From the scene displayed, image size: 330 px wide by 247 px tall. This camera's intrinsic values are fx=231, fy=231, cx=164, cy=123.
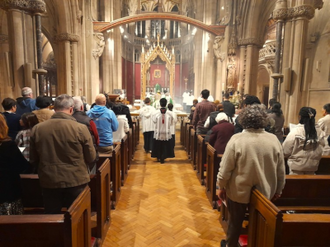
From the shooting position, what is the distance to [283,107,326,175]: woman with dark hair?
9.36 feet

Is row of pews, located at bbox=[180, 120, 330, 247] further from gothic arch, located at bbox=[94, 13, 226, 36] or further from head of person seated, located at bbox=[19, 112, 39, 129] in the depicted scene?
gothic arch, located at bbox=[94, 13, 226, 36]

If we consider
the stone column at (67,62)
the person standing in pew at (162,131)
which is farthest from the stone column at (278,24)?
the stone column at (67,62)

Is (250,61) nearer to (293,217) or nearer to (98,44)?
(98,44)

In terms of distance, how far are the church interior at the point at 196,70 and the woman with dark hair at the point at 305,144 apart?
A: 1.53 feet

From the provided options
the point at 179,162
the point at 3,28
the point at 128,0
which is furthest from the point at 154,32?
the point at 179,162

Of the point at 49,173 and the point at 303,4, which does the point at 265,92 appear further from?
the point at 49,173

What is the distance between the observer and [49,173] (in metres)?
2.11

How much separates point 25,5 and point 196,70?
12.0m

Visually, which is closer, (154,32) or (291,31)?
(291,31)

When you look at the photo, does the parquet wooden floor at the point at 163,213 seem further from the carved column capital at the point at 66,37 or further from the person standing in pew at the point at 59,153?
the carved column capital at the point at 66,37

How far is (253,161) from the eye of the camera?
197 cm

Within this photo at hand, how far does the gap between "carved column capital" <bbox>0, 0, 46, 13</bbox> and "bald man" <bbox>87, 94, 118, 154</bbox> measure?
340 cm

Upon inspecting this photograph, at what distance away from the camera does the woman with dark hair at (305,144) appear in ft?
9.36

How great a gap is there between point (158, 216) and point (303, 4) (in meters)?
5.93
